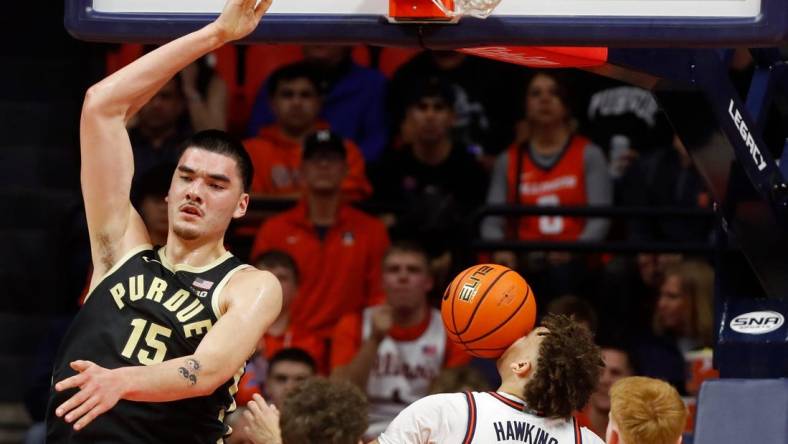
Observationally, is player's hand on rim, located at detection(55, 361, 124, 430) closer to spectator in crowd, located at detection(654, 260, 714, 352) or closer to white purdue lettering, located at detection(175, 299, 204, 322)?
white purdue lettering, located at detection(175, 299, 204, 322)

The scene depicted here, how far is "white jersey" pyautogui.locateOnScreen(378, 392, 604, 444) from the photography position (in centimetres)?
436

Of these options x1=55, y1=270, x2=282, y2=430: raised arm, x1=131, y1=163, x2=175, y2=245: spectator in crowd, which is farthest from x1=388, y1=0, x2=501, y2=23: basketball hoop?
x1=131, y1=163, x2=175, y2=245: spectator in crowd

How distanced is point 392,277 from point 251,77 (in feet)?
7.57

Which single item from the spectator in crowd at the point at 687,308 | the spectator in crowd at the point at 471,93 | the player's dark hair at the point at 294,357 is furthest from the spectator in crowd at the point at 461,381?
the spectator in crowd at the point at 471,93

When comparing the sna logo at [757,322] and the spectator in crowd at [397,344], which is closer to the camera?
the sna logo at [757,322]

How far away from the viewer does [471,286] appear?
181 inches

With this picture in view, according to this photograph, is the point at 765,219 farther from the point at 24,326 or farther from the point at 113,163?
the point at 24,326

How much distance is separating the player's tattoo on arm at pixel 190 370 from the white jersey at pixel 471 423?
2.05ft

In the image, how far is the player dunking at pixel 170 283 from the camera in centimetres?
424

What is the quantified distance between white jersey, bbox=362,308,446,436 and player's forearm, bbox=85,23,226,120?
325cm

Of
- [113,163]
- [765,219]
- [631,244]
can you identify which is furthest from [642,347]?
[113,163]

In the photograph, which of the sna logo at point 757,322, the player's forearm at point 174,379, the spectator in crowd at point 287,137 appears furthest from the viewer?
the spectator in crowd at point 287,137

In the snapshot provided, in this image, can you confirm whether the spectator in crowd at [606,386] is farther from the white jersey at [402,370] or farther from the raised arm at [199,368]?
the raised arm at [199,368]

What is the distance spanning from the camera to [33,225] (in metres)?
9.04
